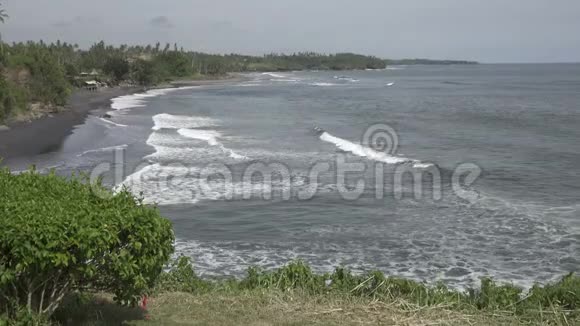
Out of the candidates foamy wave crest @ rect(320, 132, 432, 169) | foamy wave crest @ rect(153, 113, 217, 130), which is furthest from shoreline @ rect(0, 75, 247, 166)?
foamy wave crest @ rect(320, 132, 432, 169)

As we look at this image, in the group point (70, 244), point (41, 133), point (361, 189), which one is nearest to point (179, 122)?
point (41, 133)

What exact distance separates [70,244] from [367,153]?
87.5 feet

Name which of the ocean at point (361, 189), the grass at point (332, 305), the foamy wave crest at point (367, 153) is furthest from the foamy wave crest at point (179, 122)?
the grass at point (332, 305)

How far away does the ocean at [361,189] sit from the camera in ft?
48.9

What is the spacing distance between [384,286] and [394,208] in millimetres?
11038

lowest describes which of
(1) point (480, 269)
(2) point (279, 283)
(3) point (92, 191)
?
(1) point (480, 269)

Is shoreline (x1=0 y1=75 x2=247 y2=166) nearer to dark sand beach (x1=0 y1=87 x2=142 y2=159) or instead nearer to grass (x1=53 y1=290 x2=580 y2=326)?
dark sand beach (x1=0 y1=87 x2=142 y2=159)

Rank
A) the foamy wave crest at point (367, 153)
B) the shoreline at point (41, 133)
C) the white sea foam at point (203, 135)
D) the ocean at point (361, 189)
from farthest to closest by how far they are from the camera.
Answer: the white sea foam at point (203, 135) < the shoreline at point (41, 133) < the foamy wave crest at point (367, 153) < the ocean at point (361, 189)

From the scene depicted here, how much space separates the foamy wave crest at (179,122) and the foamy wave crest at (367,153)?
11327mm

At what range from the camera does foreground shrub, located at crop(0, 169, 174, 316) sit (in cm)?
525

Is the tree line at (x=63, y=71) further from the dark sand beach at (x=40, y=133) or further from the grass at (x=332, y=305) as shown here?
the grass at (x=332, y=305)

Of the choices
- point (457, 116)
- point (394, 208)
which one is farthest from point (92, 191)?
point (457, 116)

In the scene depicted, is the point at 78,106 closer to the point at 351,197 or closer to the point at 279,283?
the point at 351,197

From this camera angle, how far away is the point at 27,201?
19.5 ft
